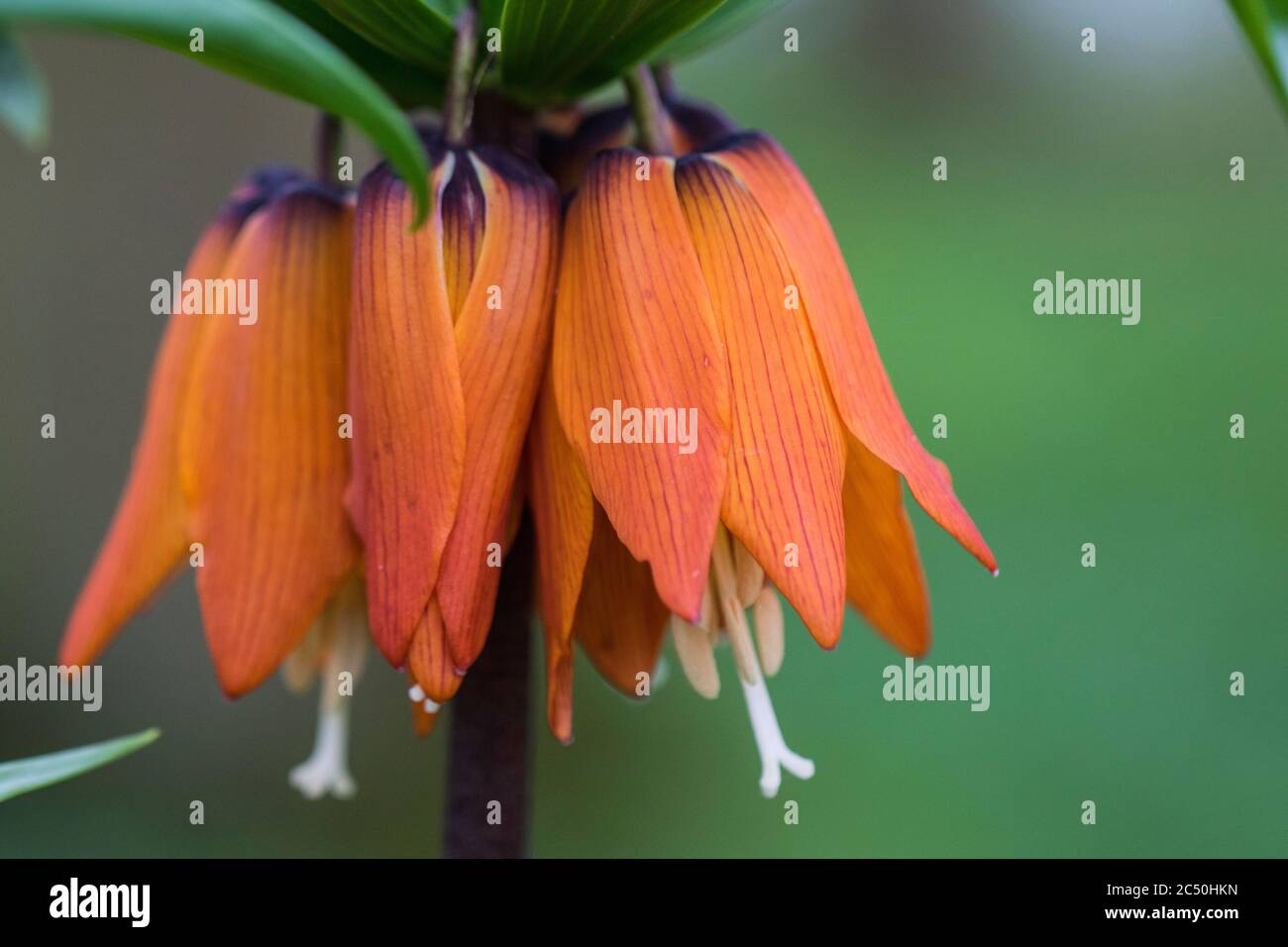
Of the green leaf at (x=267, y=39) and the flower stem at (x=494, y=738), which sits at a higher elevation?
the green leaf at (x=267, y=39)

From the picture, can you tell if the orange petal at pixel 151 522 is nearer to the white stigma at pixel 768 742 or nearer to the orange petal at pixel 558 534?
the orange petal at pixel 558 534

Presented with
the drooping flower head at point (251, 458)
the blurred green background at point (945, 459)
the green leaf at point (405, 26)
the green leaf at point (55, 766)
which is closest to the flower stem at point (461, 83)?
the green leaf at point (405, 26)

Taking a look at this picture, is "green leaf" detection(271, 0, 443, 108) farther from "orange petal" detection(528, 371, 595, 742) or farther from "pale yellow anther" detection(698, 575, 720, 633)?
"pale yellow anther" detection(698, 575, 720, 633)

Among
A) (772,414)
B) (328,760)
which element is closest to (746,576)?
(772,414)

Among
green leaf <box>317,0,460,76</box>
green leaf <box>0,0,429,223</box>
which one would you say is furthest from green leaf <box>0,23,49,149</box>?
green leaf <box>317,0,460,76</box>

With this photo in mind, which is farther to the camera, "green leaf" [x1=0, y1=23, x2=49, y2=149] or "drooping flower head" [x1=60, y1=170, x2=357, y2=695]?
"drooping flower head" [x1=60, y1=170, x2=357, y2=695]
